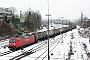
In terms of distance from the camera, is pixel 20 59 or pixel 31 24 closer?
pixel 20 59

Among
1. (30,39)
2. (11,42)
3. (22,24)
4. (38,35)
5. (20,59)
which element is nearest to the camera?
(20,59)

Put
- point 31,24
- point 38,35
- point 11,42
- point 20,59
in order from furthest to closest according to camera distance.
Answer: point 31,24 → point 38,35 → point 11,42 → point 20,59

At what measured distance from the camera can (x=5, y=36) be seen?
50.4 m

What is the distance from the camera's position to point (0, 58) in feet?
74.9

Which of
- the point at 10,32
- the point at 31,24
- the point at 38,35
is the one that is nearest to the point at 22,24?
the point at 31,24

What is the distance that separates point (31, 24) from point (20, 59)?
5895cm

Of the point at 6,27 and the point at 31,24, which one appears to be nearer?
the point at 6,27

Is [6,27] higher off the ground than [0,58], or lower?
higher

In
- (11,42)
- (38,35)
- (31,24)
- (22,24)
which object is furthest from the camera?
(22,24)

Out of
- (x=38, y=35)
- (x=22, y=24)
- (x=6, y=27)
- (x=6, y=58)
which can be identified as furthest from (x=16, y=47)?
(x=22, y=24)

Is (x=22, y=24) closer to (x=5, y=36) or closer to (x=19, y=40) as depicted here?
(x=5, y=36)

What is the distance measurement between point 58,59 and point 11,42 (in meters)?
10.3

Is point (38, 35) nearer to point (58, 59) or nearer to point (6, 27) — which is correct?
point (6, 27)

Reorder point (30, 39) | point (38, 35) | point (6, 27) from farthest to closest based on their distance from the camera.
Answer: point (6, 27) < point (38, 35) < point (30, 39)
